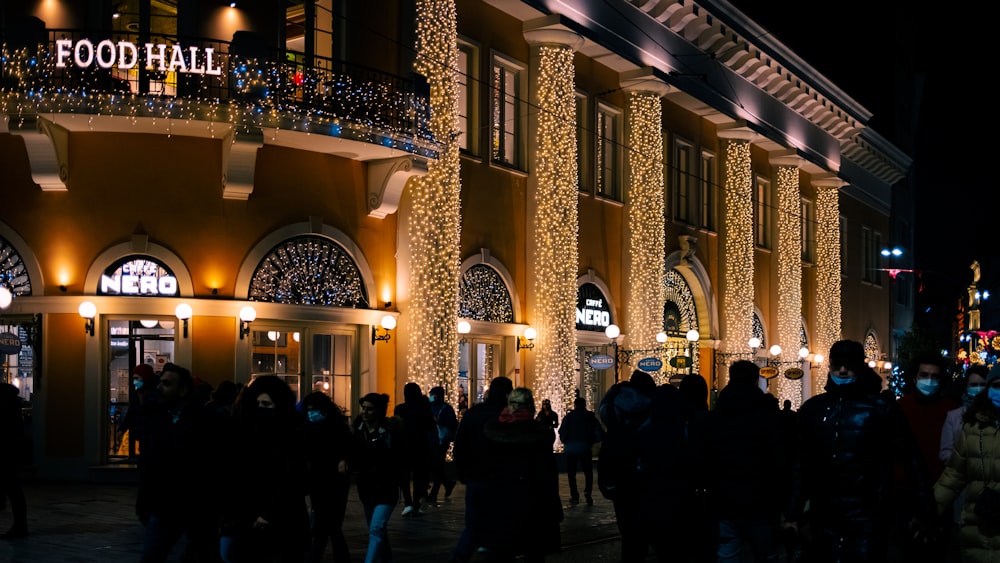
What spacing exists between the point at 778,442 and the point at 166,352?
552 inches

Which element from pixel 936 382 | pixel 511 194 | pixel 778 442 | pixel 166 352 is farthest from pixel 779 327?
pixel 778 442

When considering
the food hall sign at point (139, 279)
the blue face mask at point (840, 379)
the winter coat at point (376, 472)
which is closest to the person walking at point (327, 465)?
the winter coat at point (376, 472)

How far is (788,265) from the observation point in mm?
41438

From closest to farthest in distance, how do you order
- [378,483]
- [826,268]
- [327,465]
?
1. [327,465]
2. [378,483]
3. [826,268]

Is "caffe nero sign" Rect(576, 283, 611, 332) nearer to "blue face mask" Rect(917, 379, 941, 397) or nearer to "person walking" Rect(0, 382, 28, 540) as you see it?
"person walking" Rect(0, 382, 28, 540)

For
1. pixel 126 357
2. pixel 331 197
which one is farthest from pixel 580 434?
pixel 126 357

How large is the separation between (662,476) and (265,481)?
268cm

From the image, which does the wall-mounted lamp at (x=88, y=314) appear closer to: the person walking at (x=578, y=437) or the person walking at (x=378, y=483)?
the person walking at (x=578, y=437)

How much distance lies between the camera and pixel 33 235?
20.6 meters

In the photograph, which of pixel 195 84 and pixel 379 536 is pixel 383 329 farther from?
pixel 379 536

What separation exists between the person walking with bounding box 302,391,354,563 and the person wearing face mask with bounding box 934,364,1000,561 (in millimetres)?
4590

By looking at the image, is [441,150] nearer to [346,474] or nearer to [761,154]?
[346,474]

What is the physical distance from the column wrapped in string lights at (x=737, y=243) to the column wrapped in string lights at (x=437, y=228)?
46.0 feet

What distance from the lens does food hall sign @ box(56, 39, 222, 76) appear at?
768 inches
